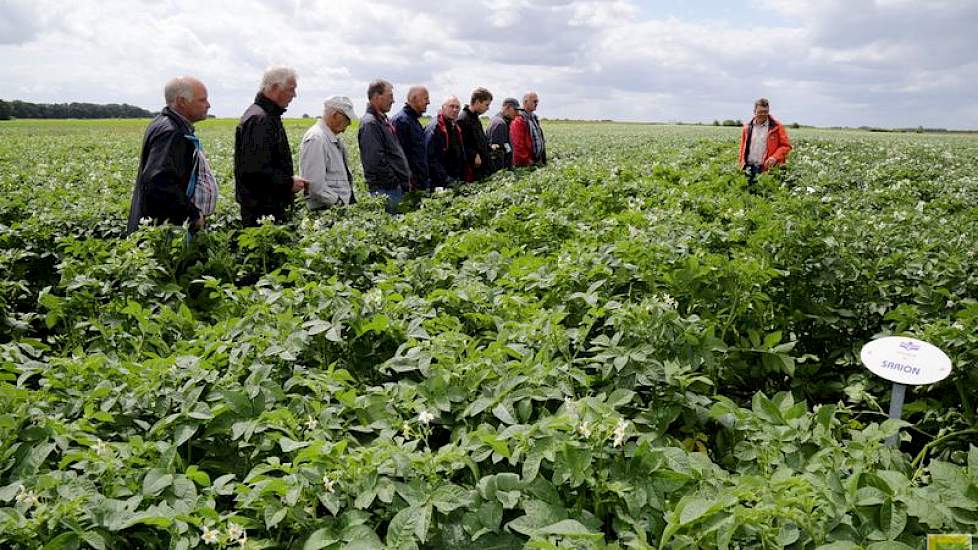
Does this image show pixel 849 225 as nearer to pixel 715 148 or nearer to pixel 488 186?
pixel 488 186

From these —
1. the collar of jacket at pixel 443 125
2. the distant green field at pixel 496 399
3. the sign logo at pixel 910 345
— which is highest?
the collar of jacket at pixel 443 125

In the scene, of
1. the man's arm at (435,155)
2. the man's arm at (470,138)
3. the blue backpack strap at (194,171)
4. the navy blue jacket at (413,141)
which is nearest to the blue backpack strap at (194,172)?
the blue backpack strap at (194,171)

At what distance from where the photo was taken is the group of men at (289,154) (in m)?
5.02

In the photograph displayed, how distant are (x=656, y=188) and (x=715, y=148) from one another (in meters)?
11.5

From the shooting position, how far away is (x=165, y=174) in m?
4.96

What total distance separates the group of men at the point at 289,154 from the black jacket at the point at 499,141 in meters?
1.50

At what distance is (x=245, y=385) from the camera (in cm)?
255

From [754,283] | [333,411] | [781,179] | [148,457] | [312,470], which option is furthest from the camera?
[781,179]

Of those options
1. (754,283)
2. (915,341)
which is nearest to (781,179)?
(754,283)

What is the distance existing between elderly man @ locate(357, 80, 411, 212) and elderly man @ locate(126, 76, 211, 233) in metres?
2.32

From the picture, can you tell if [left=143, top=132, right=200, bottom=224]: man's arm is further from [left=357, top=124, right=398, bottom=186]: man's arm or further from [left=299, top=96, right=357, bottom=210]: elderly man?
[left=357, top=124, right=398, bottom=186]: man's arm

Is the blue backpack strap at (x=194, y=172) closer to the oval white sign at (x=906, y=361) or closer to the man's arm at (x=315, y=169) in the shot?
the man's arm at (x=315, y=169)

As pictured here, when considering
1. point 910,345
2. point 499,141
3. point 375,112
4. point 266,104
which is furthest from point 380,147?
point 910,345

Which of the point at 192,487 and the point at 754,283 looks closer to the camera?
the point at 192,487
